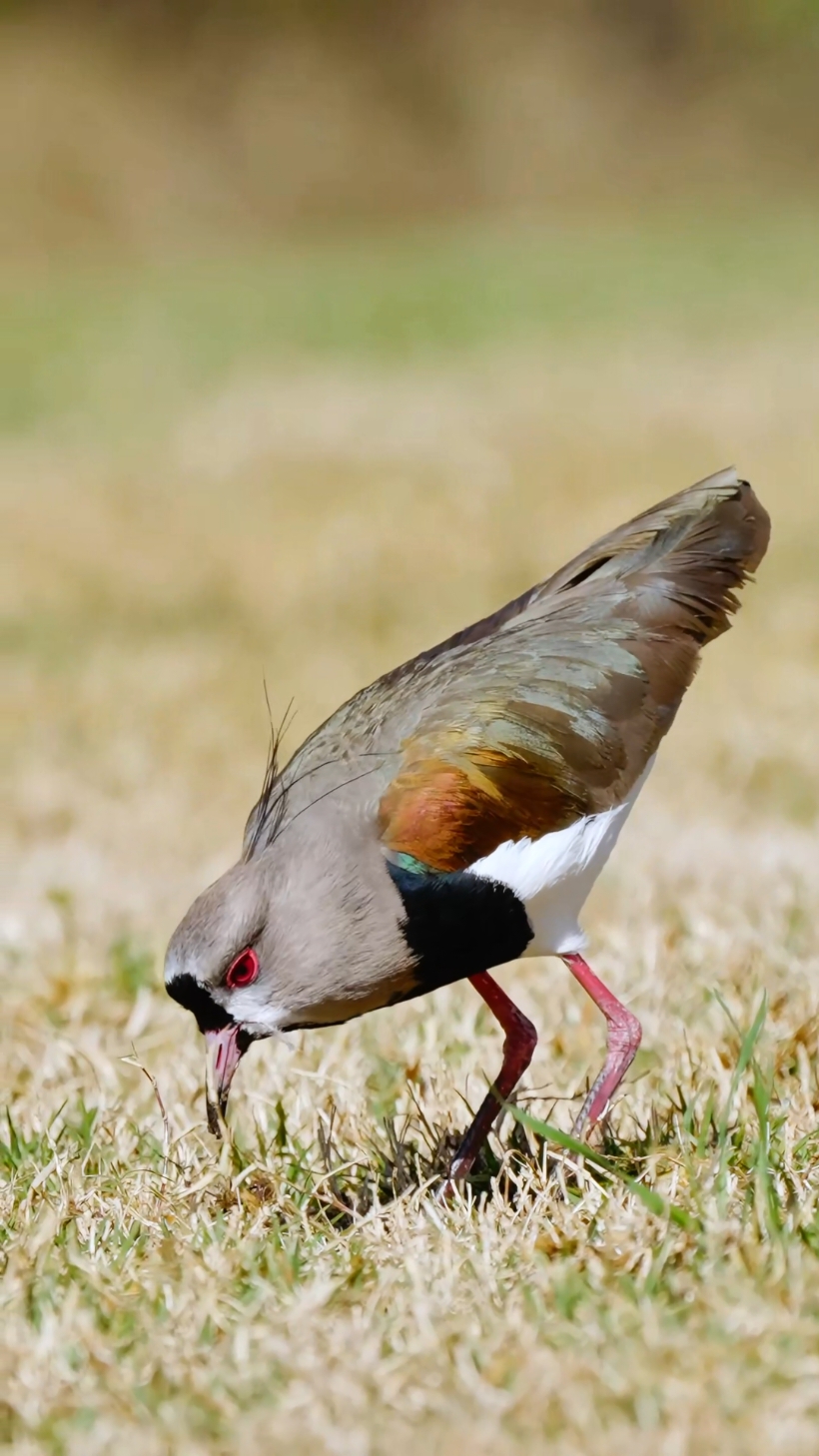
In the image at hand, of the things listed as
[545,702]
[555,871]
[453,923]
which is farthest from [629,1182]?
[545,702]

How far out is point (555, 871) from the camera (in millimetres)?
3094

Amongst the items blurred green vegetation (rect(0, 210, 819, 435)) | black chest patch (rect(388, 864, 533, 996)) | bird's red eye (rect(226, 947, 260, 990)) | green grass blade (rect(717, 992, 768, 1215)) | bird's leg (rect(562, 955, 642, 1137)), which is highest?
blurred green vegetation (rect(0, 210, 819, 435))

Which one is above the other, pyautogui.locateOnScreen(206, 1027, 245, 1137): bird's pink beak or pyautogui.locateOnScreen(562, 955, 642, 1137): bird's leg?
pyautogui.locateOnScreen(206, 1027, 245, 1137): bird's pink beak

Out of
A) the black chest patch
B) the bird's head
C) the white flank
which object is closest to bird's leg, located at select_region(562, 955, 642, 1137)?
the white flank

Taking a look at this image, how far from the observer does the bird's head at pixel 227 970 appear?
2820 millimetres

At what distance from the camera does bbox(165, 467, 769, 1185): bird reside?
113 inches

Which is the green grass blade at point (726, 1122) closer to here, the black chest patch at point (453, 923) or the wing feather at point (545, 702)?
the black chest patch at point (453, 923)

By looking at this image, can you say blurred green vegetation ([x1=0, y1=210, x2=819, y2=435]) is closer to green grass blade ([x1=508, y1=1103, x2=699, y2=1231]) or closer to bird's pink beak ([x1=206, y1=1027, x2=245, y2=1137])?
bird's pink beak ([x1=206, y1=1027, x2=245, y2=1137])

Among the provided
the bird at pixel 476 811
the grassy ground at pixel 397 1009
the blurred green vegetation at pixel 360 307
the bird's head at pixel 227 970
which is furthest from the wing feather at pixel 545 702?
the blurred green vegetation at pixel 360 307

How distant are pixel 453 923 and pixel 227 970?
36 cm

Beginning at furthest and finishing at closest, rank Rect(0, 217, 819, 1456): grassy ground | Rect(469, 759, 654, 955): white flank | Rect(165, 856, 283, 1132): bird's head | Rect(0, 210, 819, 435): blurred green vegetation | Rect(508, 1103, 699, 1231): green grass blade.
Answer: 1. Rect(0, 210, 819, 435): blurred green vegetation
2. Rect(469, 759, 654, 955): white flank
3. Rect(165, 856, 283, 1132): bird's head
4. Rect(508, 1103, 699, 1231): green grass blade
5. Rect(0, 217, 819, 1456): grassy ground

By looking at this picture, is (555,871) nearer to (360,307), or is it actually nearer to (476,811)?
(476,811)

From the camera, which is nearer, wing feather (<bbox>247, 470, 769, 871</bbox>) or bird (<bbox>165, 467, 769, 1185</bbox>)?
bird (<bbox>165, 467, 769, 1185</bbox>)

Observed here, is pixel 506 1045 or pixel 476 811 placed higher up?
pixel 476 811
